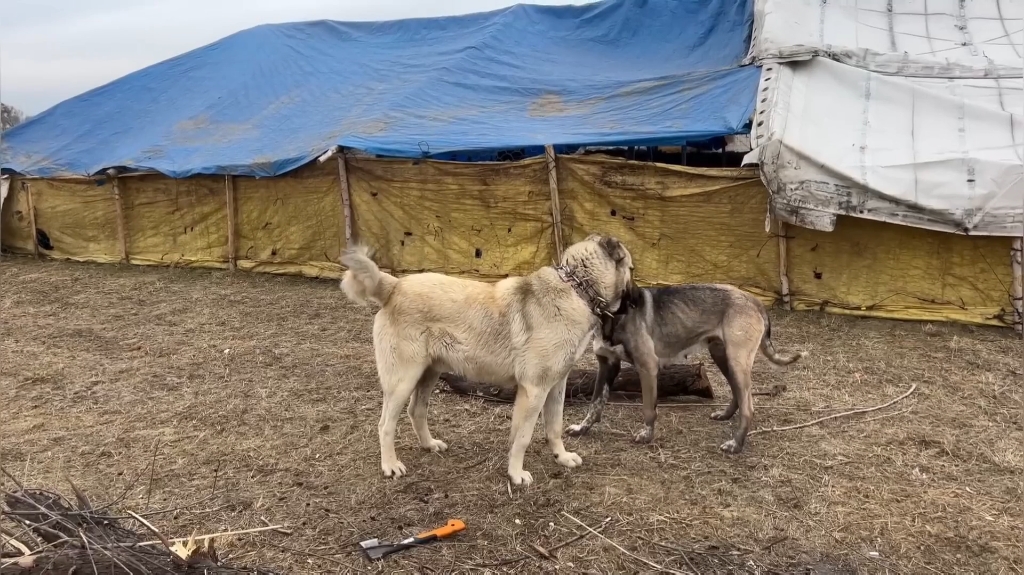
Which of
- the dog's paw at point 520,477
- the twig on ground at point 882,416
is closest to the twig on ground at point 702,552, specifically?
the dog's paw at point 520,477

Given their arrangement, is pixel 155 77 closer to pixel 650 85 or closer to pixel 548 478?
pixel 650 85

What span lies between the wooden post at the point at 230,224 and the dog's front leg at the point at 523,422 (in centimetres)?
855

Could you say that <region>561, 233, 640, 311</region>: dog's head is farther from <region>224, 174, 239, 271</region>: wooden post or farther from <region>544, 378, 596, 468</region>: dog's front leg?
<region>224, 174, 239, 271</region>: wooden post

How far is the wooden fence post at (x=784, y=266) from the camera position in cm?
827

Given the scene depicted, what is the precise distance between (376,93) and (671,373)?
29.0 ft

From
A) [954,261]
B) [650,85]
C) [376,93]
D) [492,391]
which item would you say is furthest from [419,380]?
[376,93]

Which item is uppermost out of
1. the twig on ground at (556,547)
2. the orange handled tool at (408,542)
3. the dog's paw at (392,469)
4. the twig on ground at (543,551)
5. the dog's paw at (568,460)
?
the dog's paw at (392,469)

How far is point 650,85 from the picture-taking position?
10.4 metres

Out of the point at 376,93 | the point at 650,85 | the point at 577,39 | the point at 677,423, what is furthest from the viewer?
the point at 577,39

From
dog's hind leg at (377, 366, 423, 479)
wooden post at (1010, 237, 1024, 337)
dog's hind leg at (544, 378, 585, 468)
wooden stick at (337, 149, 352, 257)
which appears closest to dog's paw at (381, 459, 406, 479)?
dog's hind leg at (377, 366, 423, 479)

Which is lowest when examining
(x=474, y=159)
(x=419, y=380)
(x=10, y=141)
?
(x=419, y=380)

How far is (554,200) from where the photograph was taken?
9.20 meters

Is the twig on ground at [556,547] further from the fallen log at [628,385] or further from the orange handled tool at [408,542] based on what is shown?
the fallen log at [628,385]

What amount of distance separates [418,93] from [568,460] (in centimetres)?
896
